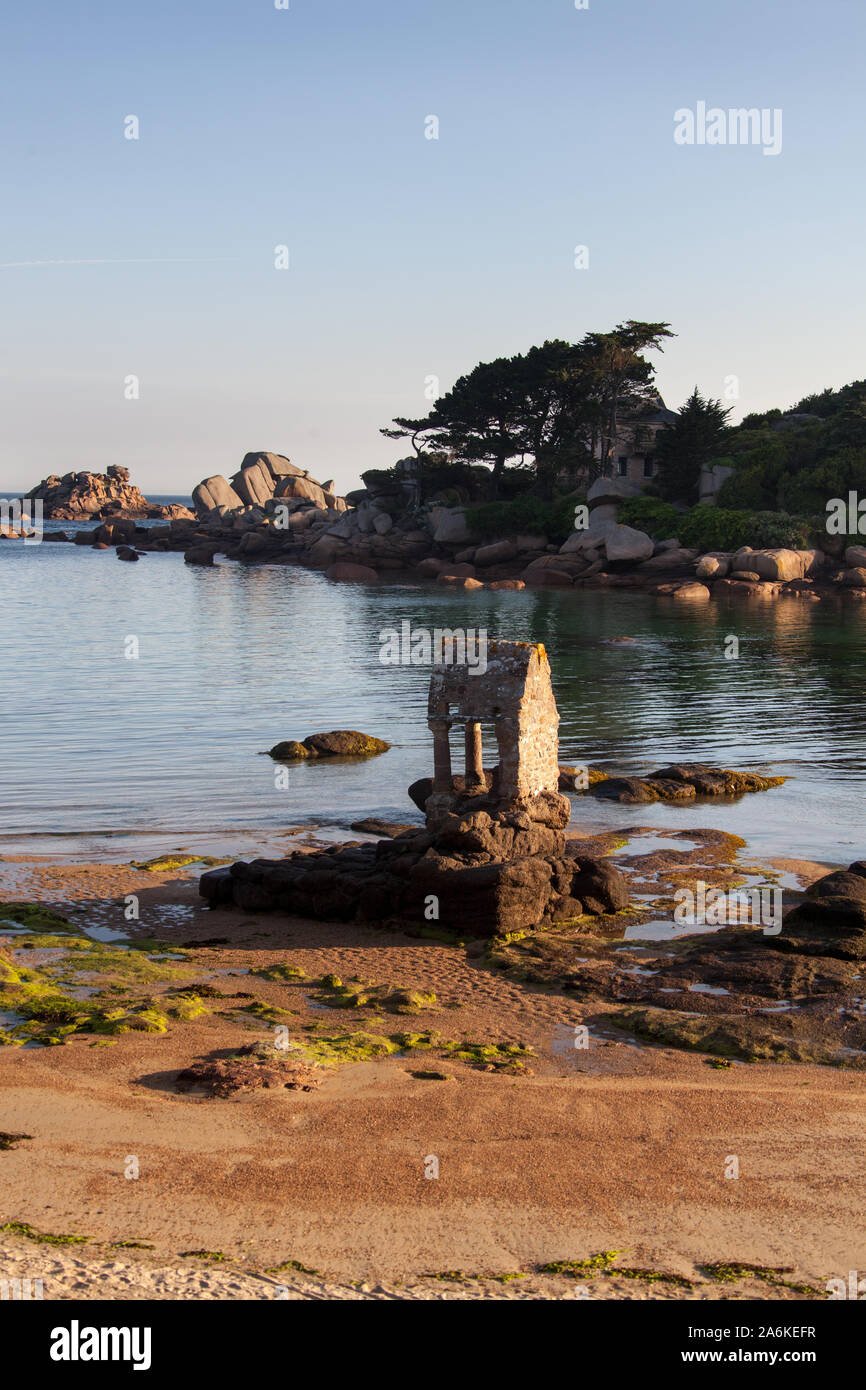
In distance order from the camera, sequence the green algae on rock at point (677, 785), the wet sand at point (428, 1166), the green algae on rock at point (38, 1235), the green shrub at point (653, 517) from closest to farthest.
→ 1. the wet sand at point (428, 1166)
2. the green algae on rock at point (38, 1235)
3. the green algae on rock at point (677, 785)
4. the green shrub at point (653, 517)

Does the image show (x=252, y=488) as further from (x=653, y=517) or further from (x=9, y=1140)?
(x=9, y=1140)

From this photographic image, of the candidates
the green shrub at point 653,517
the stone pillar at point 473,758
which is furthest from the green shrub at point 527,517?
the stone pillar at point 473,758

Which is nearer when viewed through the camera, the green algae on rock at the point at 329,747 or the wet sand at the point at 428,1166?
the wet sand at the point at 428,1166

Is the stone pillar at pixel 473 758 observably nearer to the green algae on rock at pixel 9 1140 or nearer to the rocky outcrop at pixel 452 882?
the rocky outcrop at pixel 452 882

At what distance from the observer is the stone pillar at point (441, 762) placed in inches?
783

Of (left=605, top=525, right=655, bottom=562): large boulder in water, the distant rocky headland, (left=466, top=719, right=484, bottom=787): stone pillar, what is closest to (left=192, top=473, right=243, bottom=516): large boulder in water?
the distant rocky headland

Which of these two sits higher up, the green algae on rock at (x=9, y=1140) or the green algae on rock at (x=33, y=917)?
the green algae on rock at (x=9, y=1140)

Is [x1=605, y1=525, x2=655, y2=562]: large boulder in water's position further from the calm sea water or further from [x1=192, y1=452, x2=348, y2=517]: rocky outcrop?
[x1=192, y1=452, x2=348, y2=517]: rocky outcrop

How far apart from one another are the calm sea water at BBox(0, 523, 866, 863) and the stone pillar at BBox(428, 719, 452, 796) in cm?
497

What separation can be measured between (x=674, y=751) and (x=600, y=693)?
856 cm

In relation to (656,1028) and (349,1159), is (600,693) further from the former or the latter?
(349,1159)

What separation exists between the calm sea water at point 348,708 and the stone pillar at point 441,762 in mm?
4971
